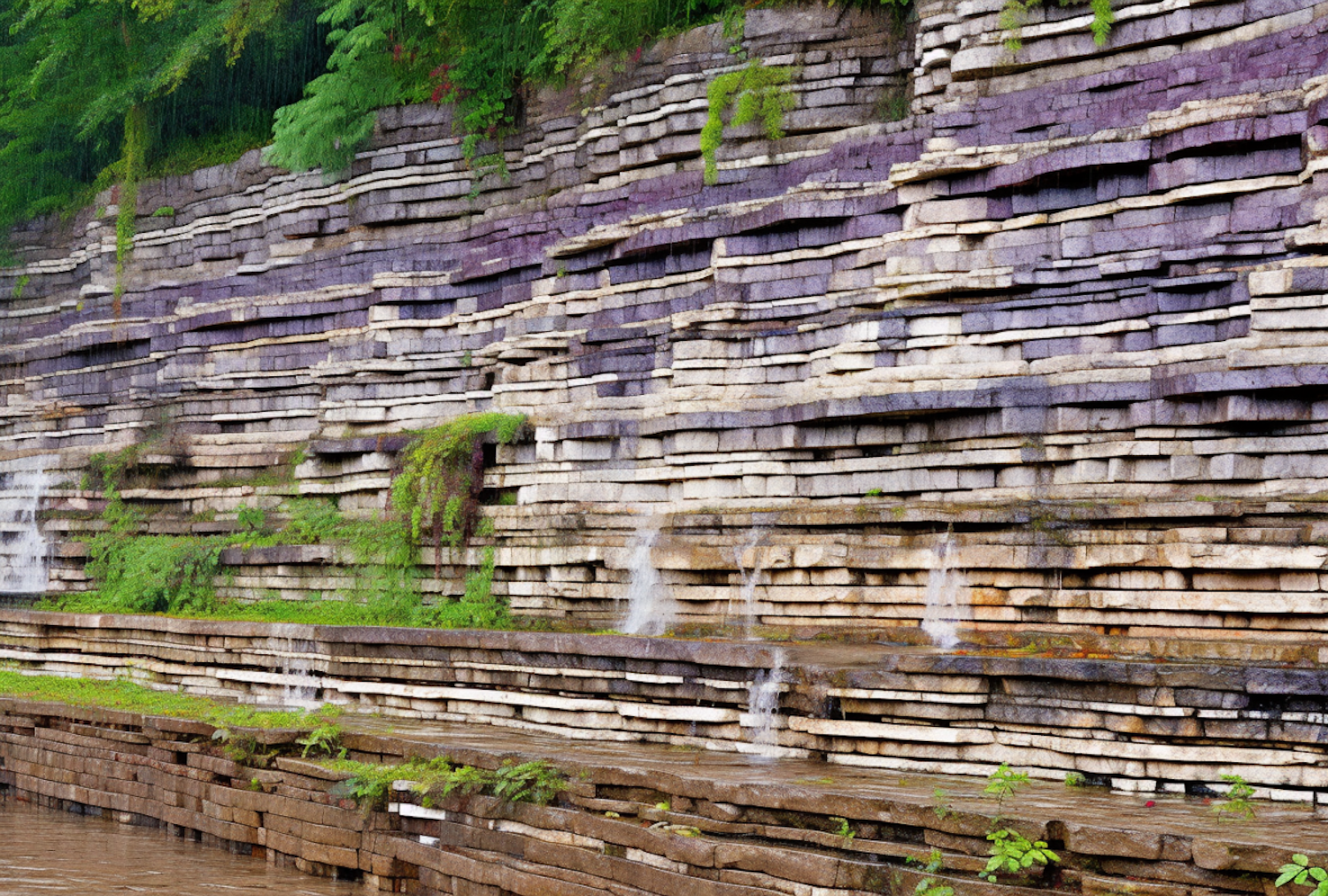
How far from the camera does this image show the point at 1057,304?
45.1 feet

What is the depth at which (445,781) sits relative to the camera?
430 inches

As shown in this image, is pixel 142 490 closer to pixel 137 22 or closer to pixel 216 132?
pixel 216 132

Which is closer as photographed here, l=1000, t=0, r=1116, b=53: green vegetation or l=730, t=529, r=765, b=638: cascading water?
l=730, t=529, r=765, b=638: cascading water

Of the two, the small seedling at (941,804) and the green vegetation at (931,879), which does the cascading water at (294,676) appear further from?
the green vegetation at (931,879)

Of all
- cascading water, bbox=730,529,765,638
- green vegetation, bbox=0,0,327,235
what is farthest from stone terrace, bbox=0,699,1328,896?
green vegetation, bbox=0,0,327,235

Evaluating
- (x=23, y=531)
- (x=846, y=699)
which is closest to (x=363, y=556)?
(x=23, y=531)

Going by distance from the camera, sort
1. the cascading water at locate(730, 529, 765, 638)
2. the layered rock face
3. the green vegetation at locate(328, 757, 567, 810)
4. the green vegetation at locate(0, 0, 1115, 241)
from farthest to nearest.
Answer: the green vegetation at locate(0, 0, 1115, 241) < the cascading water at locate(730, 529, 765, 638) < the layered rock face < the green vegetation at locate(328, 757, 567, 810)

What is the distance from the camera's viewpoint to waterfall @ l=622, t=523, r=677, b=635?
14.5m

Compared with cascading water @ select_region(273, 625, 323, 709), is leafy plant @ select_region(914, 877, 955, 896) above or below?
below

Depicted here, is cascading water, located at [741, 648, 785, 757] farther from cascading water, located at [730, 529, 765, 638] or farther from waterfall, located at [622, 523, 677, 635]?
waterfall, located at [622, 523, 677, 635]

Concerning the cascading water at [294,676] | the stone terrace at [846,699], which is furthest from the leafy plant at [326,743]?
the cascading water at [294,676]

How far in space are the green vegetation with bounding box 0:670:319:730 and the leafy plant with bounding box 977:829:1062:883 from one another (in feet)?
24.4

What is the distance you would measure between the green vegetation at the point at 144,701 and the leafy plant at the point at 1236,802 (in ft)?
26.5

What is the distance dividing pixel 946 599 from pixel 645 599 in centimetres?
344
